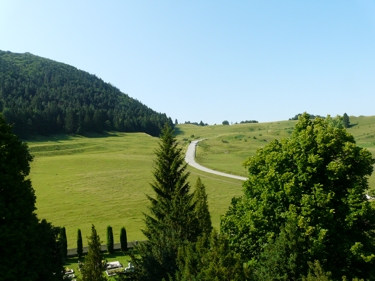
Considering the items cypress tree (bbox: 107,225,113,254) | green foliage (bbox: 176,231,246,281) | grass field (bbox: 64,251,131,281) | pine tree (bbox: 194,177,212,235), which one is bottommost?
grass field (bbox: 64,251,131,281)

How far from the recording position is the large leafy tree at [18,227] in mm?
13688

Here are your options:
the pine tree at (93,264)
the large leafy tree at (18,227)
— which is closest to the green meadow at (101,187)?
the pine tree at (93,264)

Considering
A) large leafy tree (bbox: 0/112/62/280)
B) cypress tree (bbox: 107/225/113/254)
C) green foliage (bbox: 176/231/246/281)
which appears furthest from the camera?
cypress tree (bbox: 107/225/113/254)

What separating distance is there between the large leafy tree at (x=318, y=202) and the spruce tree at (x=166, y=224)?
4116 millimetres

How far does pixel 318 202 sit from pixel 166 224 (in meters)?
11.3

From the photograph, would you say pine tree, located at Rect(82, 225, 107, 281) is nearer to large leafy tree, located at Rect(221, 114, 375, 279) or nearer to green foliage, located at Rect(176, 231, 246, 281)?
green foliage, located at Rect(176, 231, 246, 281)

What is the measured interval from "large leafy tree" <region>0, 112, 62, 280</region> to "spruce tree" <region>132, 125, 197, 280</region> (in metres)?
5.29

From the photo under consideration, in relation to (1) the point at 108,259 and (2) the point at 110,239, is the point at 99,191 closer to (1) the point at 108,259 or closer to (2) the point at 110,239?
(2) the point at 110,239

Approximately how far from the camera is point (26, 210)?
1448 cm

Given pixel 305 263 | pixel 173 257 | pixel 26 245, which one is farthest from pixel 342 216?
pixel 26 245

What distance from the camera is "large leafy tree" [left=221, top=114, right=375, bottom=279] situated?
16516mm

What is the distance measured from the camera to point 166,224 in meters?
23.4

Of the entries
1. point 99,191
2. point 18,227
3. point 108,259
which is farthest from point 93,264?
point 99,191

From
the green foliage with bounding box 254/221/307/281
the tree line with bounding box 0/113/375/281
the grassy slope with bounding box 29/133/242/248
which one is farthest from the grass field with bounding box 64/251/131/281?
the green foliage with bounding box 254/221/307/281
